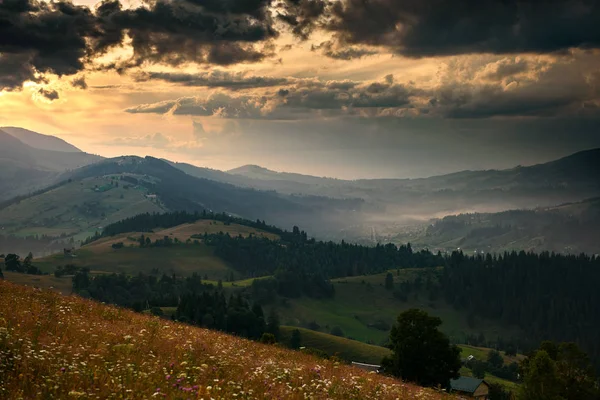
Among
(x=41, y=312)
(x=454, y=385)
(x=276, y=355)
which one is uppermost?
(x=41, y=312)

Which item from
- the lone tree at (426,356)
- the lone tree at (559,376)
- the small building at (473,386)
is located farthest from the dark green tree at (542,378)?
the small building at (473,386)

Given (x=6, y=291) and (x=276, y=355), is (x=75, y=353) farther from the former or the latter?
(x=6, y=291)

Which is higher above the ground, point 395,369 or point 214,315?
point 395,369

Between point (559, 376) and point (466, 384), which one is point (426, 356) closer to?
point (559, 376)

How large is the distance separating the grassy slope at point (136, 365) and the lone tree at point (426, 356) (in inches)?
1663

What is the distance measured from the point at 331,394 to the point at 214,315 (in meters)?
169

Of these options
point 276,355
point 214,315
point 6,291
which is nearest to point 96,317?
point 6,291

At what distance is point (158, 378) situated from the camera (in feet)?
56.3

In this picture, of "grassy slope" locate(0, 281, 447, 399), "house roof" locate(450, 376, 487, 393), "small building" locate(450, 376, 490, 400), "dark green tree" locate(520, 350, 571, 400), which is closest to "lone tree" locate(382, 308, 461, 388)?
"dark green tree" locate(520, 350, 571, 400)

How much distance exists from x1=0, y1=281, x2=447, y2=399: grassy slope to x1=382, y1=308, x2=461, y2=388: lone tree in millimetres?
42236

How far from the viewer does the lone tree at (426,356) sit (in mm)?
66750

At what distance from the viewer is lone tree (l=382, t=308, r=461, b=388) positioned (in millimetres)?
66750

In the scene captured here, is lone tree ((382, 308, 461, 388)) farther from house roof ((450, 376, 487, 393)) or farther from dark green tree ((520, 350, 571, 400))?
house roof ((450, 376, 487, 393))

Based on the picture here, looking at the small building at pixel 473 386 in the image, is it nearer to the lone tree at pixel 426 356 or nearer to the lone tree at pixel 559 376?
the lone tree at pixel 559 376
